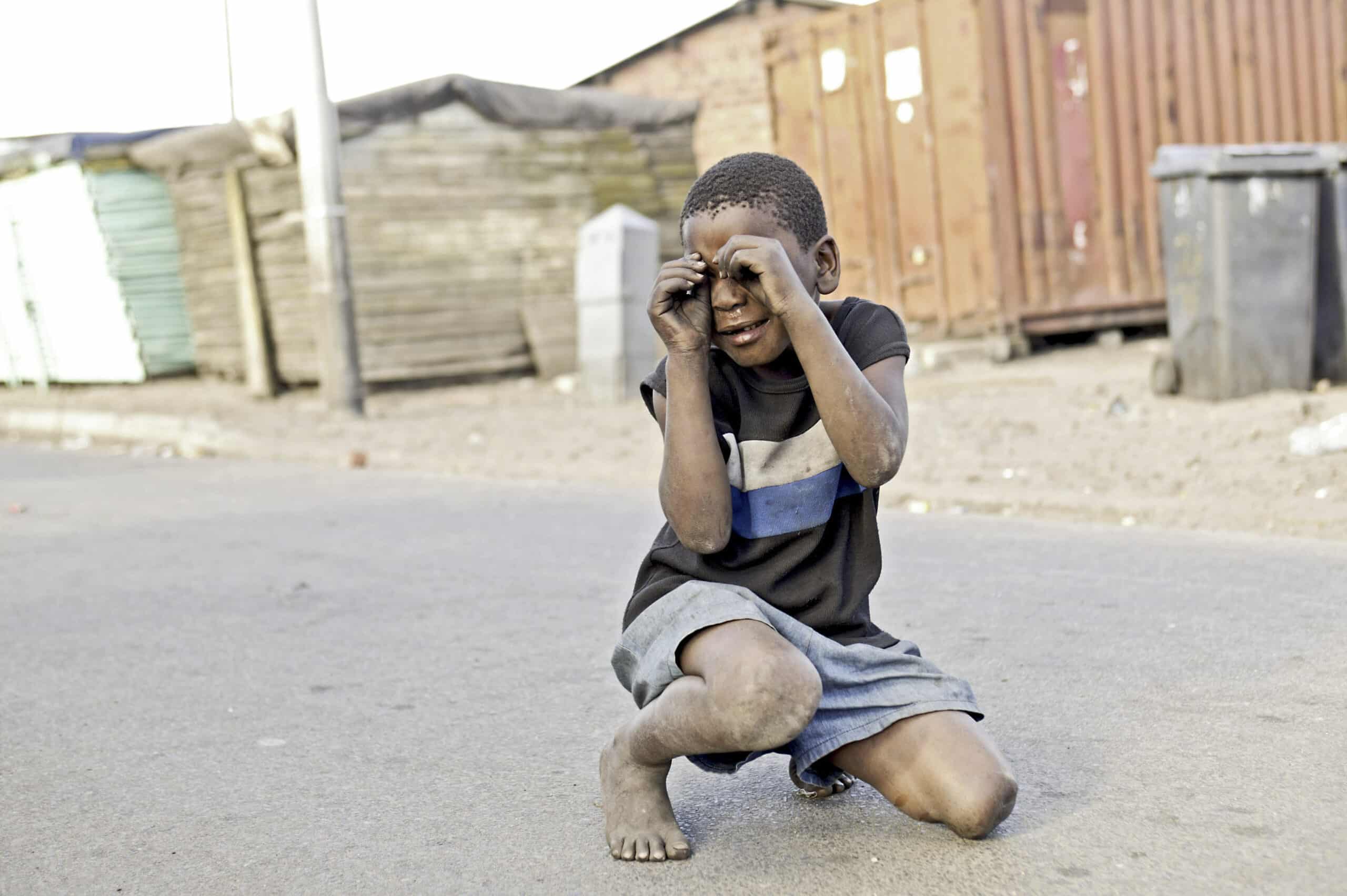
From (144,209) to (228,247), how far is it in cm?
175

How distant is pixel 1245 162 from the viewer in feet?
27.0

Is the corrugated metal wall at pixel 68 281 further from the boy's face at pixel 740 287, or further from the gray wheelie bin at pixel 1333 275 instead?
the boy's face at pixel 740 287

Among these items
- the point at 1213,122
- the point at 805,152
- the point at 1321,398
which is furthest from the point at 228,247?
the point at 1321,398

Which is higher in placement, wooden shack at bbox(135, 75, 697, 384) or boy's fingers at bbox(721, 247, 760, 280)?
wooden shack at bbox(135, 75, 697, 384)

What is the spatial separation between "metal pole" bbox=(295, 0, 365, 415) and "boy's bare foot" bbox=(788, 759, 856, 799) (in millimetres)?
8858

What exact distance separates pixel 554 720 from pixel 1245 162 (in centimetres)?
630

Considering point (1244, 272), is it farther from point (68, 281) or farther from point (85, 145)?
point (68, 281)

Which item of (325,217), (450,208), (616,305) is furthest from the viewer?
(450,208)

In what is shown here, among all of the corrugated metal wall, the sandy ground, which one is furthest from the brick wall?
the sandy ground

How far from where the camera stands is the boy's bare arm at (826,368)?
2.44m

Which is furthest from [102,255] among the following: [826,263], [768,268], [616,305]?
[768,268]

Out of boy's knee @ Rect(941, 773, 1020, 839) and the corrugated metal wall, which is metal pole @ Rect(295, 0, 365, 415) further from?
boy's knee @ Rect(941, 773, 1020, 839)

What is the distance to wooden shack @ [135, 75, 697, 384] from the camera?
13.6 m

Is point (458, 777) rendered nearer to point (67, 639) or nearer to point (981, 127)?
point (67, 639)
